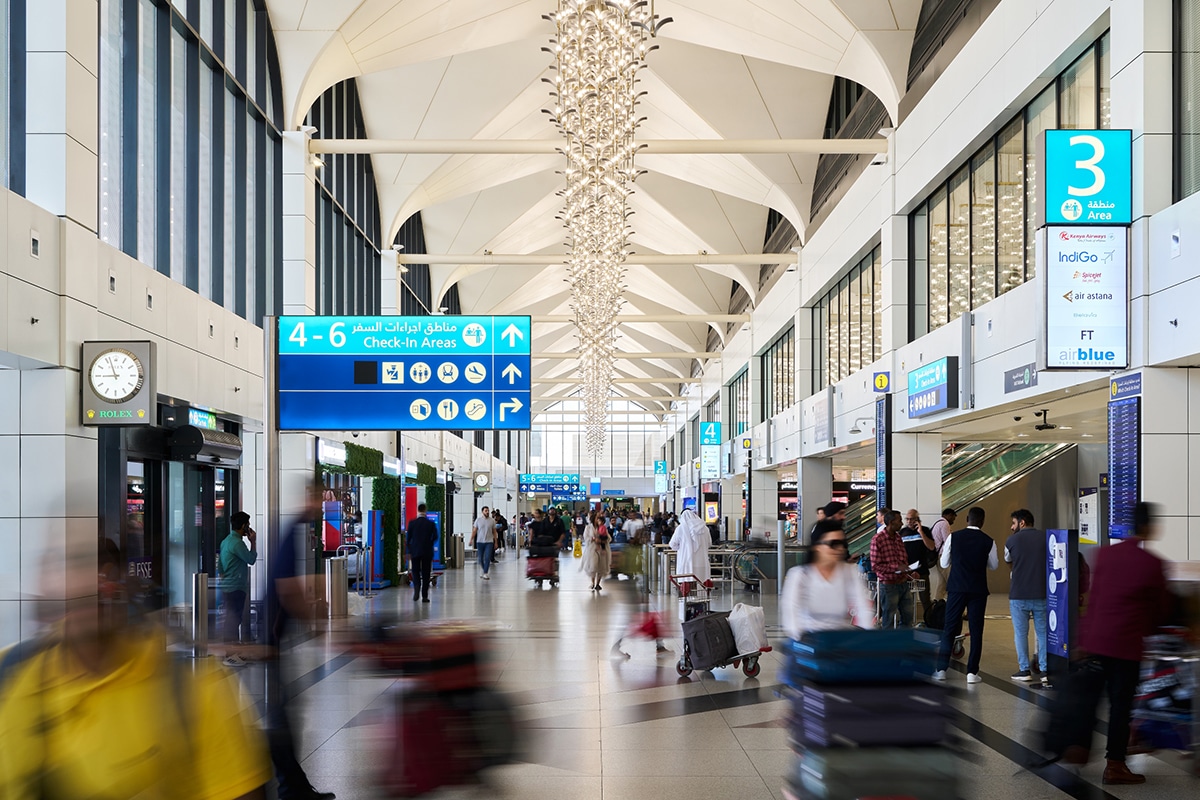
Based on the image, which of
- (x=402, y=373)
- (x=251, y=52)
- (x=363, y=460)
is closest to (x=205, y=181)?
(x=251, y=52)

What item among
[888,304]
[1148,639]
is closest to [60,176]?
[1148,639]

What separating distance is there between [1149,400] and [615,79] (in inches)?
287

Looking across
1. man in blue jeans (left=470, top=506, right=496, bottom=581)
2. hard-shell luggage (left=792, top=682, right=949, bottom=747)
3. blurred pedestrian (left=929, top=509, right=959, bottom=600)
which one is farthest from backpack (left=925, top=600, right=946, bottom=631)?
man in blue jeans (left=470, top=506, right=496, bottom=581)

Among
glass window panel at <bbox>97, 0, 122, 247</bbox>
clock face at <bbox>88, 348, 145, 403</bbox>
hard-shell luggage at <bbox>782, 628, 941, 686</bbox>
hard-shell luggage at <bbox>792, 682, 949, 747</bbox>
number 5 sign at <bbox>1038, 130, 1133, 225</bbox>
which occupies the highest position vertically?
glass window panel at <bbox>97, 0, 122, 247</bbox>

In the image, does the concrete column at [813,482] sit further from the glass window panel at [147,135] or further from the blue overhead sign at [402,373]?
the glass window panel at [147,135]

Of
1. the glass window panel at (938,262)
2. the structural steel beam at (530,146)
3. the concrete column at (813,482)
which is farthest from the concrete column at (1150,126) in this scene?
the concrete column at (813,482)

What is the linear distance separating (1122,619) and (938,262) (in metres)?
11.1

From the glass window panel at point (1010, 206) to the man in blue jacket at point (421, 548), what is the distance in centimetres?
1016

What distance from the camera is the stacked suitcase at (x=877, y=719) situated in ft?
16.0

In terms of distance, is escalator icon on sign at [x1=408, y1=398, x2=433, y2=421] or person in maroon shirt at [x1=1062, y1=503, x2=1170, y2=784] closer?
person in maroon shirt at [x1=1062, y1=503, x2=1170, y2=784]

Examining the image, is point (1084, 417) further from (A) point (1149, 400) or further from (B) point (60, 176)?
(B) point (60, 176)

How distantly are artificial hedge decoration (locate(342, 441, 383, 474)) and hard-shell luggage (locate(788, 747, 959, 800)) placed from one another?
55.2ft

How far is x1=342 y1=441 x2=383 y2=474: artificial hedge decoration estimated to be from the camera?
21.1 metres

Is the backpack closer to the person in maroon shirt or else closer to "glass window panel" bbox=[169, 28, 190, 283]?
the person in maroon shirt
